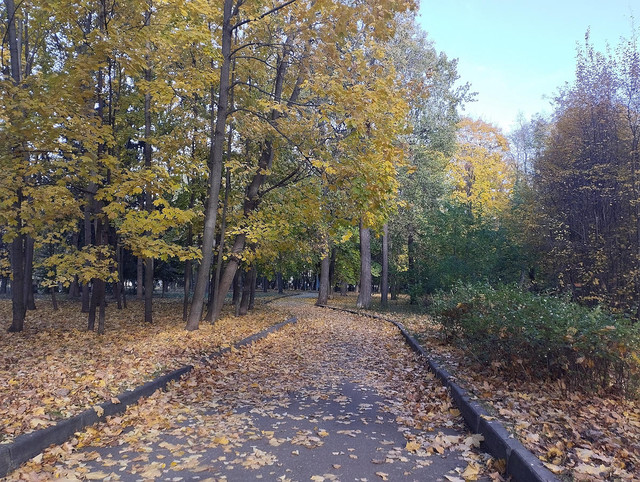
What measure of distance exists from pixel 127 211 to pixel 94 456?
6849 mm

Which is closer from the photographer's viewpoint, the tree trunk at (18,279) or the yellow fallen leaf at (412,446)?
the yellow fallen leaf at (412,446)

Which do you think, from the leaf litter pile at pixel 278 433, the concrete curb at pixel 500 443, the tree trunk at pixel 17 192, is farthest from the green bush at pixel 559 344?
the tree trunk at pixel 17 192

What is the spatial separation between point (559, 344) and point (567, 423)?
114 cm

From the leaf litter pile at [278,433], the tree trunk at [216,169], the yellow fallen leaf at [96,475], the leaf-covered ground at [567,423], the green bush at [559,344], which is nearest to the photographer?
the leaf-covered ground at [567,423]

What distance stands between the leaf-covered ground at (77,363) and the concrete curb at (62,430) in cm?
12

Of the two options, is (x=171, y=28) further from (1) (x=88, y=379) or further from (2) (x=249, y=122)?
(1) (x=88, y=379)

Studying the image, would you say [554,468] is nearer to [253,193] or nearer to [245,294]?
[253,193]

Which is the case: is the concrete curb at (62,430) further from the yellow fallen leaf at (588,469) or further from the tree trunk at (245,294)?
the tree trunk at (245,294)

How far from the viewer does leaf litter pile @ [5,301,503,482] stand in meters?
4.00

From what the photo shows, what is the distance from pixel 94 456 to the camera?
4.23m

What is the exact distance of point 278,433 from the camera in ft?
16.6

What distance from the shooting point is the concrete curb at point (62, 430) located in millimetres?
3746

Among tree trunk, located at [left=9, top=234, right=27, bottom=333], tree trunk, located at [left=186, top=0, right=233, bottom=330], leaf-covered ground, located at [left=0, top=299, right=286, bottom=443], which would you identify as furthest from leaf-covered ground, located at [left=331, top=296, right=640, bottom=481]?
tree trunk, located at [left=9, top=234, right=27, bottom=333]

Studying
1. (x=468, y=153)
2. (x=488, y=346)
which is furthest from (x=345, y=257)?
(x=488, y=346)
